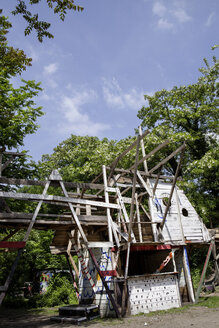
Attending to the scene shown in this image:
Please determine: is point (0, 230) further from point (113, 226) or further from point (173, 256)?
point (173, 256)

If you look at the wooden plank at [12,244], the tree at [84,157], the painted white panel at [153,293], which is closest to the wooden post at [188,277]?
the painted white panel at [153,293]

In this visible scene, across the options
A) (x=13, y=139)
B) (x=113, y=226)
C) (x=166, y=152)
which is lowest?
(x=113, y=226)

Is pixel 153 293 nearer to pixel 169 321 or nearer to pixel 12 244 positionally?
pixel 169 321

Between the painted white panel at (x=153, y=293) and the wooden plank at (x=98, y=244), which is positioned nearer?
the wooden plank at (x=98, y=244)

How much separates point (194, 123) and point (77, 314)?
65.3 feet

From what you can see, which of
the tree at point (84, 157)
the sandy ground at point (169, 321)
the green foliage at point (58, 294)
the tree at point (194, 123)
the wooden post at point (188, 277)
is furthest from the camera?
the tree at point (84, 157)

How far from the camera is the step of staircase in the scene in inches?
434

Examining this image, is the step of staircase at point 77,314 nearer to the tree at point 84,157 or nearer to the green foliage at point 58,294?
the green foliage at point 58,294

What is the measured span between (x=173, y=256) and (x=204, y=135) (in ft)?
48.0

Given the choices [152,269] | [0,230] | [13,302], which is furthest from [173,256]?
[13,302]

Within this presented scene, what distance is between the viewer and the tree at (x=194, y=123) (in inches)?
915

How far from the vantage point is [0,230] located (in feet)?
47.5

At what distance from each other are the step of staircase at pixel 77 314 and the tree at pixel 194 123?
504 inches

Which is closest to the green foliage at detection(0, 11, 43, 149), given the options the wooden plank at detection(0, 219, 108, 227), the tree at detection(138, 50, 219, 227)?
the wooden plank at detection(0, 219, 108, 227)
